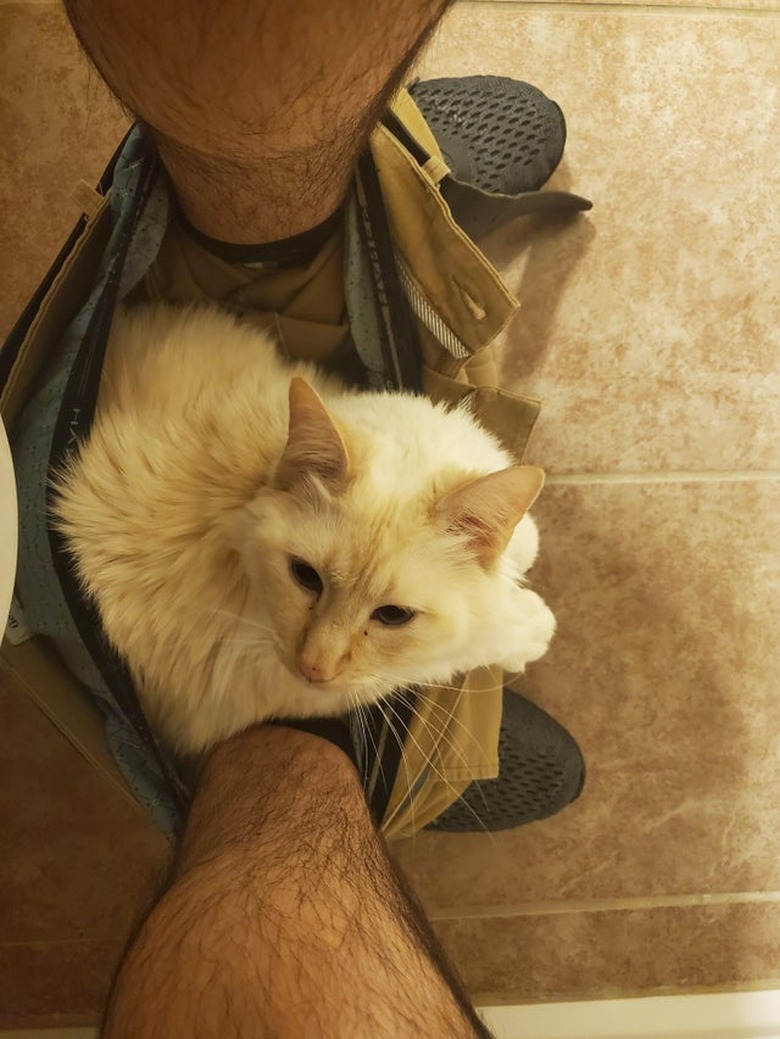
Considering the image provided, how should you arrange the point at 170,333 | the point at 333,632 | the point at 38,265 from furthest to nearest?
the point at 38,265 → the point at 170,333 → the point at 333,632

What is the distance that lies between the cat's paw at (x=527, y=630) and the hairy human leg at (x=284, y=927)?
0.26 m

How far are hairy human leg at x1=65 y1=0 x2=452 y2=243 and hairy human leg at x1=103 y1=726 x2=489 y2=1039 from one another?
652 mm

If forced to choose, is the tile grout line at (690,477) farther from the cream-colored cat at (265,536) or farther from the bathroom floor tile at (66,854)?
the bathroom floor tile at (66,854)

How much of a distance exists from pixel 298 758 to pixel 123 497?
1.26ft

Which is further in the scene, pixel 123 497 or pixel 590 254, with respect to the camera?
pixel 590 254

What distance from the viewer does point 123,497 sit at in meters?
0.89

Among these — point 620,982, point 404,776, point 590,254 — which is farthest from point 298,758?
point 590,254

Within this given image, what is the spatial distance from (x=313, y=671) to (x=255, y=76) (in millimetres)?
550

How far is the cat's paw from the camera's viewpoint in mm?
1063

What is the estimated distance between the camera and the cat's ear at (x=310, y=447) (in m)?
0.76

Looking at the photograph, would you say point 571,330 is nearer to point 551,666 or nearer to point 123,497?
point 551,666

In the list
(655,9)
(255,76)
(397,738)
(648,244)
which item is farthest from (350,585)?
(655,9)

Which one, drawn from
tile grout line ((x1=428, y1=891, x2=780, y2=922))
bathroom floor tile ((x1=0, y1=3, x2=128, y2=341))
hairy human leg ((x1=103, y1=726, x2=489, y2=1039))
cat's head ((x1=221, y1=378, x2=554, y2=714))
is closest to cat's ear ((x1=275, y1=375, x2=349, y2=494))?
cat's head ((x1=221, y1=378, x2=554, y2=714))

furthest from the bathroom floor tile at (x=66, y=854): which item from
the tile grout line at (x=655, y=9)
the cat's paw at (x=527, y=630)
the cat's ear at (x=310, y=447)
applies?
the tile grout line at (x=655, y=9)
